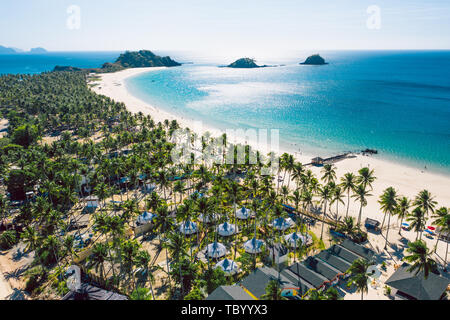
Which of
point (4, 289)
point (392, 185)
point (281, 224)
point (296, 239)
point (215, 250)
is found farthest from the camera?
point (392, 185)

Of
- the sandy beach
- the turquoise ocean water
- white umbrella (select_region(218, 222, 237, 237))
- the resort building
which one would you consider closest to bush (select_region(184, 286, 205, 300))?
white umbrella (select_region(218, 222, 237, 237))

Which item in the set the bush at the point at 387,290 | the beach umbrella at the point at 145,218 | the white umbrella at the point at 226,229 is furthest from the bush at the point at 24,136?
the bush at the point at 387,290

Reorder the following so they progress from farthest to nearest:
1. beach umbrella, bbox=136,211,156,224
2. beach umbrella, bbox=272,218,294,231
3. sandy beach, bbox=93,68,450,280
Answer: beach umbrella, bbox=136,211,156,224, beach umbrella, bbox=272,218,294,231, sandy beach, bbox=93,68,450,280

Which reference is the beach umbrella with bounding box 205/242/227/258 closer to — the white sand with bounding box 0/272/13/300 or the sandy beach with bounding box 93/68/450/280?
the sandy beach with bounding box 93/68/450/280

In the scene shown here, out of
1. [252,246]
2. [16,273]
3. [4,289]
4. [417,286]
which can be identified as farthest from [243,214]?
[4,289]

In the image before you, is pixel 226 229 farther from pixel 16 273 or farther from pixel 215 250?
pixel 16 273
